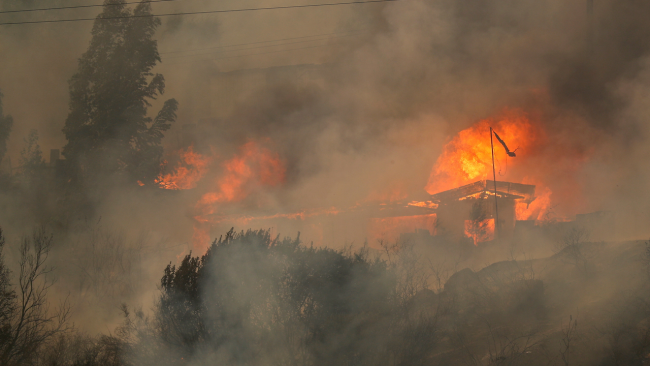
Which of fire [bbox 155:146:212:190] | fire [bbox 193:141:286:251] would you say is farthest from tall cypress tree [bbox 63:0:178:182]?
fire [bbox 193:141:286:251]

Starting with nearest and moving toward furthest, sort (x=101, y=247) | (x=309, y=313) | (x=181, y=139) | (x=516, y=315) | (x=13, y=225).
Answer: (x=309, y=313)
(x=516, y=315)
(x=101, y=247)
(x=13, y=225)
(x=181, y=139)

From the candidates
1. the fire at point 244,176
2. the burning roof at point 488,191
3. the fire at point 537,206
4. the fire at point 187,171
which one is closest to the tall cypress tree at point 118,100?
the fire at point 187,171

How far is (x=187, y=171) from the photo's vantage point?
35562 mm

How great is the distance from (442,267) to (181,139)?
23.4 meters

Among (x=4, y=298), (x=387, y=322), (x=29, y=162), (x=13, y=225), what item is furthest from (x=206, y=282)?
(x=29, y=162)

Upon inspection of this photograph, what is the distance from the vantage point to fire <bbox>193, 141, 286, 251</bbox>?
34.6 metres

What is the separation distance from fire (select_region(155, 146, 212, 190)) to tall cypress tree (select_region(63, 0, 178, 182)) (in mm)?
2754

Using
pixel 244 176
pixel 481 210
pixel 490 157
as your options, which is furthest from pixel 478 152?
pixel 244 176

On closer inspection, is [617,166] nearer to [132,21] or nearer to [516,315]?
[516,315]

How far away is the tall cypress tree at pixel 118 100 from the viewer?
28.6 meters

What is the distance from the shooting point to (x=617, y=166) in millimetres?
33656

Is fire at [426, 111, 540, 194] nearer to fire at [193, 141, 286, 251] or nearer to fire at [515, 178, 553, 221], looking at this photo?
fire at [515, 178, 553, 221]

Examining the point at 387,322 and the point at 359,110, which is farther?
the point at 359,110

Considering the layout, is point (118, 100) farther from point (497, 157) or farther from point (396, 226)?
point (497, 157)
